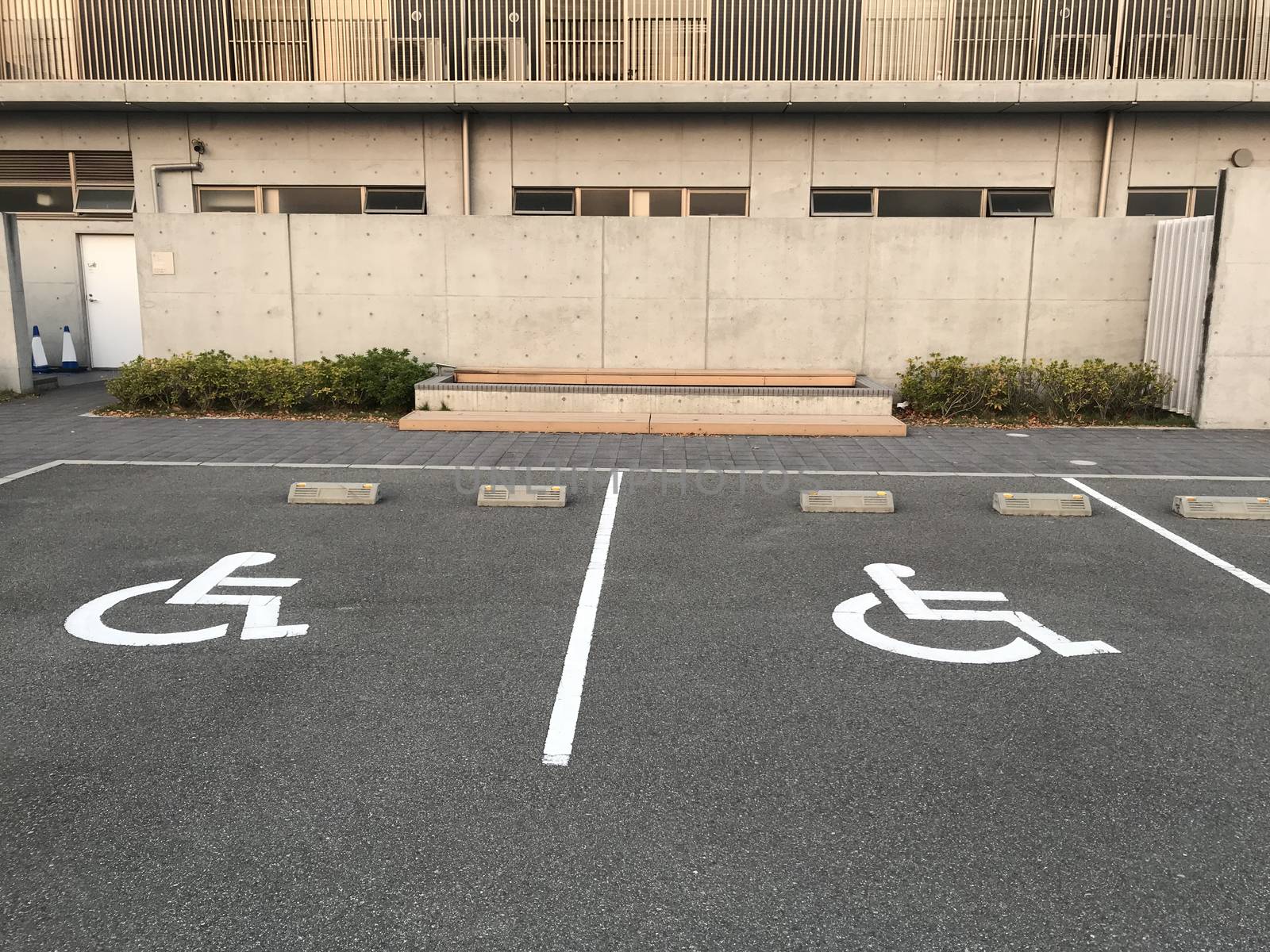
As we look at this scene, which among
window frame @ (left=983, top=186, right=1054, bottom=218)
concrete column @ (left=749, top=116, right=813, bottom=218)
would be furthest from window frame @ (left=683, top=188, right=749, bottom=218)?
window frame @ (left=983, top=186, right=1054, bottom=218)

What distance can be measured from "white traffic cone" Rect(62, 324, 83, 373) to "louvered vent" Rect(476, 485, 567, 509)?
13.8m

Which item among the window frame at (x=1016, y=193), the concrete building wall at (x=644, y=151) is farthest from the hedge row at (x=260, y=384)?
the window frame at (x=1016, y=193)

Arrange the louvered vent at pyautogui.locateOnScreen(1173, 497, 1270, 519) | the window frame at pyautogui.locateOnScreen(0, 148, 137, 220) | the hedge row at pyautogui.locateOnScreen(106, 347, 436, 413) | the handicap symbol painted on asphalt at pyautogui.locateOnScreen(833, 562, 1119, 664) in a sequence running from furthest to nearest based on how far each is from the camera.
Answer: the window frame at pyautogui.locateOnScreen(0, 148, 137, 220), the hedge row at pyautogui.locateOnScreen(106, 347, 436, 413), the louvered vent at pyautogui.locateOnScreen(1173, 497, 1270, 519), the handicap symbol painted on asphalt at pyautogui.locateOnScreen(833, 562, 1119, 664)

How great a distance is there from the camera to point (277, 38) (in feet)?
57.5

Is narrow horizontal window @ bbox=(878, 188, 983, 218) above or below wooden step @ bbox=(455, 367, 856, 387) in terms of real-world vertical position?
above

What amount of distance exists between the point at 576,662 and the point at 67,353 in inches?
678

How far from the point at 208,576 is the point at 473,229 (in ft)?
28.4

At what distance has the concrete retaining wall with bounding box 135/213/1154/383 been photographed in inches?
540

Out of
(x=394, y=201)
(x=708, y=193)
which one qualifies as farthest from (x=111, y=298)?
(x=708, y=193)

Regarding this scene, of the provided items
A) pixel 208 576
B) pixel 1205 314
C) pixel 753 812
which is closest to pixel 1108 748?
pixel 753 812

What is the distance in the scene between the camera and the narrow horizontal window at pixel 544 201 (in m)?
17.7

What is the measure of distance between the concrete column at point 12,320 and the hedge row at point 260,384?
2667mm

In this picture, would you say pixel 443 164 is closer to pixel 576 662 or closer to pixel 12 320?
pixel 12 320

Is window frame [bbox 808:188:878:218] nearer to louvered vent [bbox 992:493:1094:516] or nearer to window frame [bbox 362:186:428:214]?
window frame [bbox 362:186:428:214]
